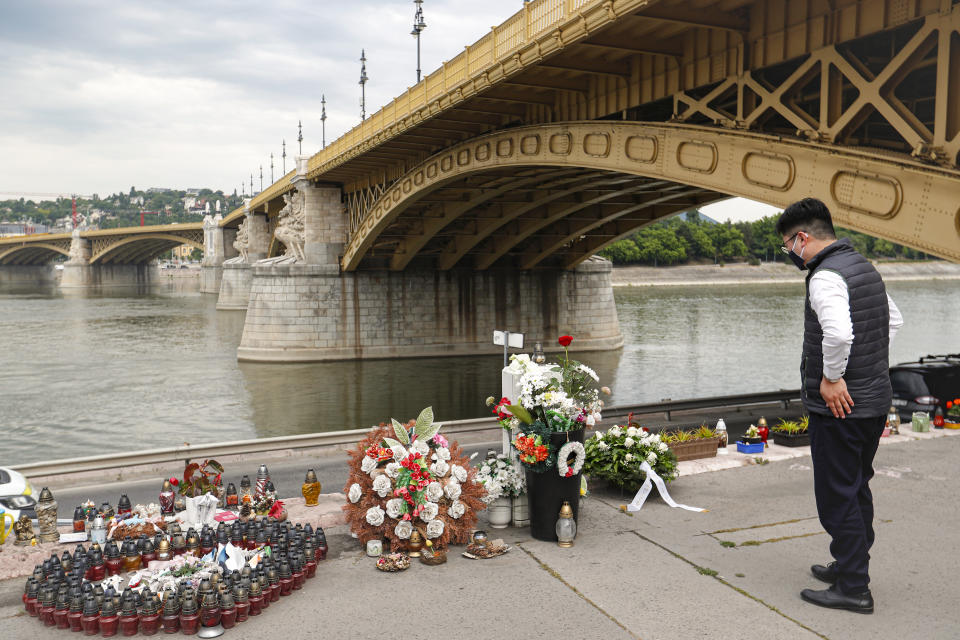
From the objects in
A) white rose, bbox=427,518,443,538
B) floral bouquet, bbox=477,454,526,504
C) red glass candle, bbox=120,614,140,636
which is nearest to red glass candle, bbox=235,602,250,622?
red glass candle, bbox=120,614,140,636

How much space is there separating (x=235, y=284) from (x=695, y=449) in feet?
183

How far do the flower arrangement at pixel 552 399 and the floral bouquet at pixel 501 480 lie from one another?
0.35 metres

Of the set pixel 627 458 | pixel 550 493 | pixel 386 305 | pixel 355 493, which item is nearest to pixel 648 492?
pixel 627 458

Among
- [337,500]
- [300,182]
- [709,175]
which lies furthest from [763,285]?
[337,500]

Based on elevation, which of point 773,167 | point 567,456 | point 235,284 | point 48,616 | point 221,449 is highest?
point 235,284

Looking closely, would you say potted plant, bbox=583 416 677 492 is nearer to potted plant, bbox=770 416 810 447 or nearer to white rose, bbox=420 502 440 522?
white rose, bbox=420 502 440 522

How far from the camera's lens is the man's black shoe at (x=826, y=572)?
5094 millimetres

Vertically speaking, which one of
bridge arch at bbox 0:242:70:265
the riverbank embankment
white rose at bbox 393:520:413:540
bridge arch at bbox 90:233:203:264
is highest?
bridge arch at bbox 0:242:70:265

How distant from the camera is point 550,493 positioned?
609 centimetres

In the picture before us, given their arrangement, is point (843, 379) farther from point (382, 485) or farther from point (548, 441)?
point (382, 485)

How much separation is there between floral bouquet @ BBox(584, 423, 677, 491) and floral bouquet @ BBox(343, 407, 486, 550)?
1.55 m

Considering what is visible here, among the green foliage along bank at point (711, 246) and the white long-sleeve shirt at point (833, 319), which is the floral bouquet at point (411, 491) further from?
the green foliage along bank at point (711, 246)

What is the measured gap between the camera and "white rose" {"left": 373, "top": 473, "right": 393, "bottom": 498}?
5891mm

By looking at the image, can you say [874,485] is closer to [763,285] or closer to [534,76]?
[534,76]
